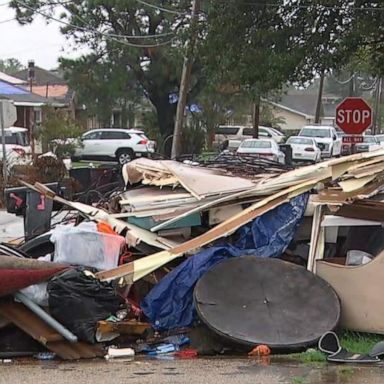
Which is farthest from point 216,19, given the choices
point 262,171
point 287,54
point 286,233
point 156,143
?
point 156,143

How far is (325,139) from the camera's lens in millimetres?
41969

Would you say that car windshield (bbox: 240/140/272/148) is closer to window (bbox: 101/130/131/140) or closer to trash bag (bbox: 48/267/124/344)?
window (bbox: 101/130/131/140)

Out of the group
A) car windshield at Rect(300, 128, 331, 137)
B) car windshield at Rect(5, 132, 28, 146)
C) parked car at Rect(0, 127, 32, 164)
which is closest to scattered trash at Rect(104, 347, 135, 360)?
parked car at Rect(0, 127, 32, 164)

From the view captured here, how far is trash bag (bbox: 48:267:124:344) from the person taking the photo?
7.33 metres

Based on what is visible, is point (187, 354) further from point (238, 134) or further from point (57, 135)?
point (238, 134)

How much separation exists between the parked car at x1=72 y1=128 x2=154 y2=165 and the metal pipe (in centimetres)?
3000

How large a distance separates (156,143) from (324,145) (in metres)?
8.47

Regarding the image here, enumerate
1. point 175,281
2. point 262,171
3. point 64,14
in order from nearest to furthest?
point 175,281
point 262,171
point 64,14

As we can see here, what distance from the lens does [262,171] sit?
37.1 feet

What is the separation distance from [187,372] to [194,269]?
1486 millimetres

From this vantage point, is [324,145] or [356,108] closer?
[356,108]

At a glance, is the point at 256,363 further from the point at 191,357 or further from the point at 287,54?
the point at 287,54

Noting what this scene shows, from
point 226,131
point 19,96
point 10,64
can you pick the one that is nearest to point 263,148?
point 19,96

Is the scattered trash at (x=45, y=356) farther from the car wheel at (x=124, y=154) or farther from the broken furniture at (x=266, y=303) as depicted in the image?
the car wheel at (x=124, y=154)
